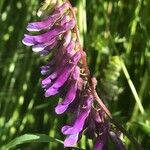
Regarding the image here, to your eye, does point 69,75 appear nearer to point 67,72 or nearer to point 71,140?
point 67,72

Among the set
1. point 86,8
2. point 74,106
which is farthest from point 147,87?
point 74,106

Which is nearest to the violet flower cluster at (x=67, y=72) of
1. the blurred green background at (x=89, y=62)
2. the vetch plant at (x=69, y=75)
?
the vetch plant at (x=69, y=75)

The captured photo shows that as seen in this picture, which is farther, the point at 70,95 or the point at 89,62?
the point at 89,62

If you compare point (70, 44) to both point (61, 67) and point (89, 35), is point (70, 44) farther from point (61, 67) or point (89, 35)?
point (89, 35)

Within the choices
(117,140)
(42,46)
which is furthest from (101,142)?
(42,46)

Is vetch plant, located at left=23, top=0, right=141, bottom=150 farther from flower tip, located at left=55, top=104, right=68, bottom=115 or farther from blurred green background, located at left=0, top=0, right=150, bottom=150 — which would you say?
blurred green background, located at left=0, top=0, right=150, bottom=150

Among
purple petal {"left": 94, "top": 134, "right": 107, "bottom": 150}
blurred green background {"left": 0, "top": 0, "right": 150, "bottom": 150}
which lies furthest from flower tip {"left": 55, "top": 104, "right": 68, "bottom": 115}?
blurred green background {"left": 0, "top": 0, "right": 150, "bottom": 150}
